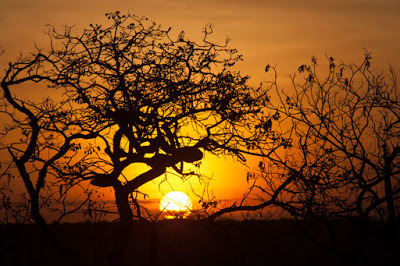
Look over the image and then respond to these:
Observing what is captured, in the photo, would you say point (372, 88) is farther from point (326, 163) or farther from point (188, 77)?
point (188, 77)

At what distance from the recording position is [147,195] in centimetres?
1330

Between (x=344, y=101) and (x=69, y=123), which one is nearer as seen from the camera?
(x=344, y=101)

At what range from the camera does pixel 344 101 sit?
11.9 m

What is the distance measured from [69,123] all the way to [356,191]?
827cm

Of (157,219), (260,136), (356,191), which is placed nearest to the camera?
(356,191)

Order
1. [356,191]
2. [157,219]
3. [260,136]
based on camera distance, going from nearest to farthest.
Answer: [356,191], [157,219], [260,136]

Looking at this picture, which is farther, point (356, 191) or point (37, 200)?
point (37, 200)

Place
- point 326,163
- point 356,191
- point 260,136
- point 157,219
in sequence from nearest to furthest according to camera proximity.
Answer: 1. point 356,191
2. point 326,163
3. point 157,219
4. point 260,136

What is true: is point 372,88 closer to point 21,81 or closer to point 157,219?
point 157,219

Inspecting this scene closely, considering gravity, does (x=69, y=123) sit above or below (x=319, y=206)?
above

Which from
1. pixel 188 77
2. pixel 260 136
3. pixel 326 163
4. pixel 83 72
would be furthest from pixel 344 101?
pixel 83 72

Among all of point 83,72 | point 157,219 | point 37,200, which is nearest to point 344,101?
point 157,219

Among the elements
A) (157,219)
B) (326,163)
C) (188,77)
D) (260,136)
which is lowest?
(157,219)

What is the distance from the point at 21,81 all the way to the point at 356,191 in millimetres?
10059
